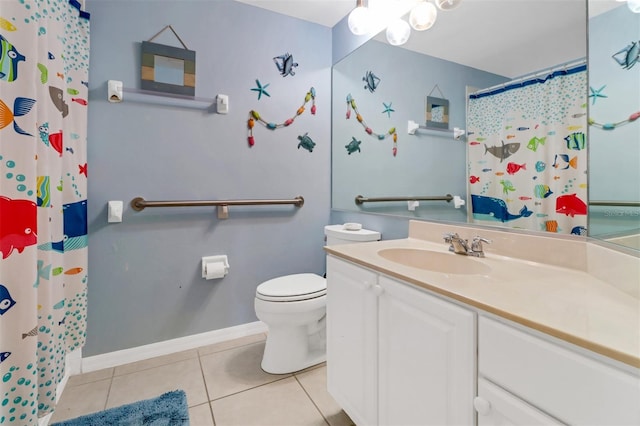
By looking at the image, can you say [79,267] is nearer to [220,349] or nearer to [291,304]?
[220,349]

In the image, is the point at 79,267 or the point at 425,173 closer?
the point at 79,267

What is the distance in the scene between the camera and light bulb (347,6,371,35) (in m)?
1.72

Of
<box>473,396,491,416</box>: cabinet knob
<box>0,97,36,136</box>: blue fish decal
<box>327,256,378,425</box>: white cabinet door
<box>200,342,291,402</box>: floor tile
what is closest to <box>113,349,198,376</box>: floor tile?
<box>200,342,291,402</box>: floor tile

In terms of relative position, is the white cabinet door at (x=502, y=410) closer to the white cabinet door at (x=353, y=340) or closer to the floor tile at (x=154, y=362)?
the white cabinet door at (x=353, y=340)

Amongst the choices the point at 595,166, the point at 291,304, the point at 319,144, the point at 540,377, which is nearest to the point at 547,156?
the point at 595,166

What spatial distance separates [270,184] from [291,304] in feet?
2.95

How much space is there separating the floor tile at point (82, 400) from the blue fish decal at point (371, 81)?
2296mm

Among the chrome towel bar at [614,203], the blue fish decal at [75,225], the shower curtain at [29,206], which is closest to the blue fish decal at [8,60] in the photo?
the shower curtain at [29,206]

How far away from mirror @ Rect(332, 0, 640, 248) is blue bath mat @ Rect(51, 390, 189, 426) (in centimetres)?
149

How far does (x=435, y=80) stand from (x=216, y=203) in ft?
4.74

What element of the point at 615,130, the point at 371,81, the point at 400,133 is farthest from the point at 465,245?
the point at 371,81

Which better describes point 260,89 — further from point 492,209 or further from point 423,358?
point 423,358

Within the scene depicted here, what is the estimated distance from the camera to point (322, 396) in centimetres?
143

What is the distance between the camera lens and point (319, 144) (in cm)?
226
